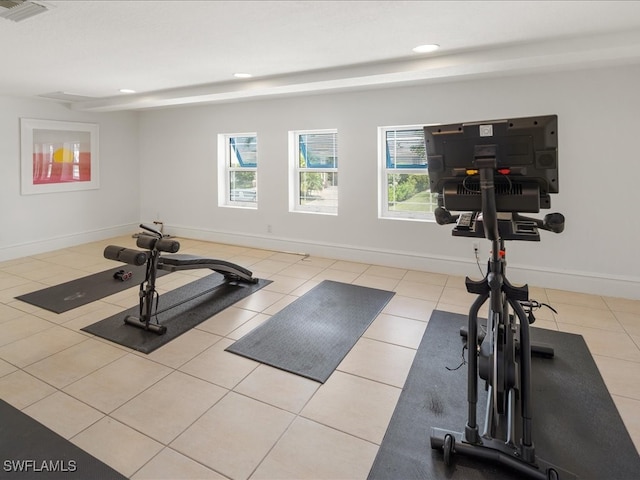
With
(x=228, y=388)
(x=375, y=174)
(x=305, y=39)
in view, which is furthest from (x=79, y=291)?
(x=375, y=174)

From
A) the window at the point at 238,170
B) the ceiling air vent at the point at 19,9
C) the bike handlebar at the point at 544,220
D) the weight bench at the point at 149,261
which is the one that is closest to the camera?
the bike handlebar at the point at 544,220

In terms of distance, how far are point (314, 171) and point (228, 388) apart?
3.90m

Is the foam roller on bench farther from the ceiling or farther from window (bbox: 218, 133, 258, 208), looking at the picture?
window (bbox: 218, 133, 258, 208)

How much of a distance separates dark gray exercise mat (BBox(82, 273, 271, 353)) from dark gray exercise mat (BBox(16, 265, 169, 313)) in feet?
2.05

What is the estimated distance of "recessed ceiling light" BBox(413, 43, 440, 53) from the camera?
10.0 ft

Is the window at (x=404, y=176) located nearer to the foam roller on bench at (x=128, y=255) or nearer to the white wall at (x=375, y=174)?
the white wall at (x=375, y=174)

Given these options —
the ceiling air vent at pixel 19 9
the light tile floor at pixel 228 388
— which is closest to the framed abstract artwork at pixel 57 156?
the light tile floor at pixel 228 388

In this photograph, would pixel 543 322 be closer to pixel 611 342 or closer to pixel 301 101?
pixel 611 342

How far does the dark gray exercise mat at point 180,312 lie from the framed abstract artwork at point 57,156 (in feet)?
11.2

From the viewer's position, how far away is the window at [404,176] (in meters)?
4.92

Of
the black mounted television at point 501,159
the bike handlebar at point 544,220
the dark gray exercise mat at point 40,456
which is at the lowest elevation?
the dark gray exercise mat at point 40,456

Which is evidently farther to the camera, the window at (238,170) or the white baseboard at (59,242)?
A: the window at (238,170)

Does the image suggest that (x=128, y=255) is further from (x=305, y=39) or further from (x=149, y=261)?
(x=305, y=39)

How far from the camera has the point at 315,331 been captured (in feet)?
10.5
